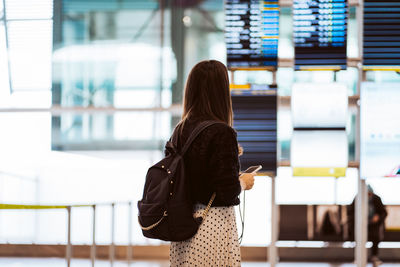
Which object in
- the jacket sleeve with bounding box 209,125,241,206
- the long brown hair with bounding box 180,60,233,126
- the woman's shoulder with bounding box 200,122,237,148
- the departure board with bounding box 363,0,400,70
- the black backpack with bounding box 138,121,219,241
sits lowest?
the black backpack with bounding box 138,121,219,241

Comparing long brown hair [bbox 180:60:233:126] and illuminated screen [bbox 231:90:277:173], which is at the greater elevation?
long brown hair [bbox 180:60:233:126]

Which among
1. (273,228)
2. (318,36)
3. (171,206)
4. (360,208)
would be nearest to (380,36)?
(318,36)

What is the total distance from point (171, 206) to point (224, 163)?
0.85 ft

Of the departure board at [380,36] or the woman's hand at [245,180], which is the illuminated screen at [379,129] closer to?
the departure board at [380,36]

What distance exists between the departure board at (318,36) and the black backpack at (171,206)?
320cm

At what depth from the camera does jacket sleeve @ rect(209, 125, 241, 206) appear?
2.14 m

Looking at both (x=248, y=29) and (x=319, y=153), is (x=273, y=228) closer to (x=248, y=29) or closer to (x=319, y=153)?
(x=319, y=153)

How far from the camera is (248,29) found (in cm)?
522

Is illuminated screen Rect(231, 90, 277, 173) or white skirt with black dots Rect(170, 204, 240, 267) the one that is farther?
illuminated screen Rect(231, 90, 277, 173)

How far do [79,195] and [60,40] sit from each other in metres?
1.67

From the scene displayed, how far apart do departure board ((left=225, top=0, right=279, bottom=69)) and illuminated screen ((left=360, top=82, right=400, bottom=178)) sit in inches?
39.2

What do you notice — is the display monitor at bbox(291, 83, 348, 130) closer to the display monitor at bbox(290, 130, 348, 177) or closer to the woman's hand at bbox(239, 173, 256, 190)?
the display monitor at bbox(290, 130, 348, 177)

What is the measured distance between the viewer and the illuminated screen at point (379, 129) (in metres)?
5.15

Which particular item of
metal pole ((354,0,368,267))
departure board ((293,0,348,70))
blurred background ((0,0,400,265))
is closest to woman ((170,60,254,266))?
departure board ((293,0,348,70))
